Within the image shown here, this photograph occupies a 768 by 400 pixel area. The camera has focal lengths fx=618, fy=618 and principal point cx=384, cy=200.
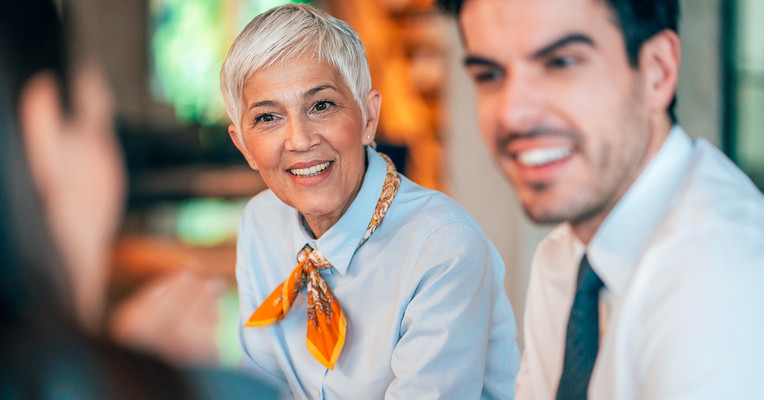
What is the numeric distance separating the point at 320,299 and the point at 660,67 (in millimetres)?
559

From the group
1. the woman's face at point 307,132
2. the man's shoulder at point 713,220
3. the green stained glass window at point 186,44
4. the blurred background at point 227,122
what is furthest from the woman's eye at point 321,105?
the green stained glass window at point 186,44

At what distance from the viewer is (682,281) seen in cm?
62

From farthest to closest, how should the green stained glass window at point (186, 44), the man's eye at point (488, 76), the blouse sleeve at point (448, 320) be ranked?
the green stained glass window at point (186, 44) → the blouse sleeve at point (448, 320) → the man's eye at point (488, 76)

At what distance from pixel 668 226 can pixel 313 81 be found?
492mm

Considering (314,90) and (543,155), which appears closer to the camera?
(543,155)

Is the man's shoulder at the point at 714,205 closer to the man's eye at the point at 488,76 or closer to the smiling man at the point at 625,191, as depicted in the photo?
the smiling man at the point at 625,191

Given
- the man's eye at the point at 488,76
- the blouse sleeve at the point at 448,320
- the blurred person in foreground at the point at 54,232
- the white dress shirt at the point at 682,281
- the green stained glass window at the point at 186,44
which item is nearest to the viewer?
the white dress shirt at the point at 682,281

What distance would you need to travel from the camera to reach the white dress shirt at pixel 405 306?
0.84 metres

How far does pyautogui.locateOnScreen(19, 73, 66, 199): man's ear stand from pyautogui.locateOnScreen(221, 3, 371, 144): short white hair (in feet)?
1.48

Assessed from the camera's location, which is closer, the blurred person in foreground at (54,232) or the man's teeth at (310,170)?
the man's teeth at (310,170)

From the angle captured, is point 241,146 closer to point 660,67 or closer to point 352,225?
point 352,225

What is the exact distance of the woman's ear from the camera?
3.04 feet

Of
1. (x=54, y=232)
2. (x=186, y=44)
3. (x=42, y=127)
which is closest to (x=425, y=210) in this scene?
(x=54, y=232)

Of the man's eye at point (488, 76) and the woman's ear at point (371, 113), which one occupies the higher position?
the man's eye at point (488, 76)
